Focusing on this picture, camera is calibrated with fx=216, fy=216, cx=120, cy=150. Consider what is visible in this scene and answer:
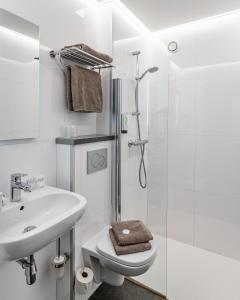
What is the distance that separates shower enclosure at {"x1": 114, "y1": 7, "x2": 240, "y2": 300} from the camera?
2.15 m

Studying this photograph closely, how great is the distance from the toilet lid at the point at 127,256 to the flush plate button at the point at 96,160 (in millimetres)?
560

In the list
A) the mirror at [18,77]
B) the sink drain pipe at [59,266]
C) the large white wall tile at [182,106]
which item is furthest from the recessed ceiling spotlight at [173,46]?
the sink drain pipe at [59,266]

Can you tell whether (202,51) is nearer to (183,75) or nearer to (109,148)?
(183,75)

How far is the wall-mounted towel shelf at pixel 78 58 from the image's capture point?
1.55 m

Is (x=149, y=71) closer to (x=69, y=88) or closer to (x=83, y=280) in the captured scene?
(x=69, y=88)

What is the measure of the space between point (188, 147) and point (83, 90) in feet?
4.51

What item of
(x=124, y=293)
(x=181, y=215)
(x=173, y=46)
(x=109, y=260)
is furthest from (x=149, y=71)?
(x=124, y=293)

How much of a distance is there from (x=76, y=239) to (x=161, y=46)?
222 centimetres

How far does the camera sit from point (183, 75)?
2424mm

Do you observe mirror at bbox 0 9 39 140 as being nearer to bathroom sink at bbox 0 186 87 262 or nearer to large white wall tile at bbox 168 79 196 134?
bathroom sink at bbox 0 186 87 262

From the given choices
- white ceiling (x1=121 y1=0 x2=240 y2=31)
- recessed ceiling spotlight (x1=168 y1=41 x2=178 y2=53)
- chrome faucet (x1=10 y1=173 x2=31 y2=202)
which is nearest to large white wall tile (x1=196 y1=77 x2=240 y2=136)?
recessed ceiling spotlight (x1=168 y1=41 x2=178 y2=53)

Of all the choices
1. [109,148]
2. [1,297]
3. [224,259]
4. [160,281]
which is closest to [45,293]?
[1,297]

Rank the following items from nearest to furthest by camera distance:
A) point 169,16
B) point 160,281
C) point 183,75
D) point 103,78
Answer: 1. point 160,281
2. point 103,78
3. point 169,16
4. point 183,75

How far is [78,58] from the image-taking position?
169 cm
